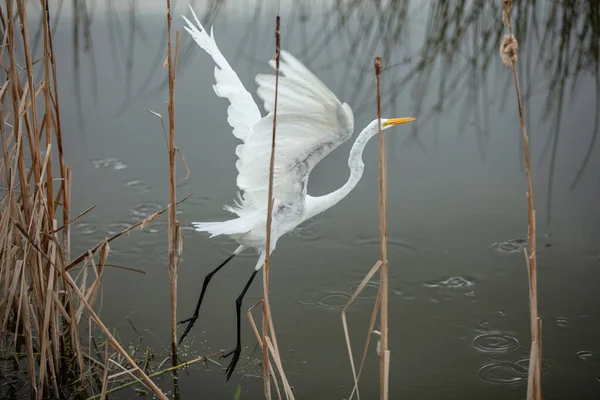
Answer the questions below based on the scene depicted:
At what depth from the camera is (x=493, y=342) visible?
2.25m

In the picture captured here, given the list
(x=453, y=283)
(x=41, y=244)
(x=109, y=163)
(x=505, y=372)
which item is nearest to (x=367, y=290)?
(x=453, y=283)

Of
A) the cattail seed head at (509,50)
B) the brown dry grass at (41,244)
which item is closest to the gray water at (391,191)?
the brown dry grass at (41,244)

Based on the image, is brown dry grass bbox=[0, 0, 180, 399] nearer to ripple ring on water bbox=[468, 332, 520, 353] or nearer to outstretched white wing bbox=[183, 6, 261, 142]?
outstretched white wing bbox=[183, 6, 261, 142]

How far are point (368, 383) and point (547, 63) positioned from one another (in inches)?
105

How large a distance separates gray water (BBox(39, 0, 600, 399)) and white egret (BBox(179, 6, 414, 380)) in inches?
12.4

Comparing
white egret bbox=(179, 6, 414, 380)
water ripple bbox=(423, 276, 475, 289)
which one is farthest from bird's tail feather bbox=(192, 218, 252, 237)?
water ripple bbox=(423, 276, 475, 289)

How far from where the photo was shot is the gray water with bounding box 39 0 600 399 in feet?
7.28

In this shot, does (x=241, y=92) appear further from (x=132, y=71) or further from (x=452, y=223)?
(x=132, y=71)

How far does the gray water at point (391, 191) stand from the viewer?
2.22 metres

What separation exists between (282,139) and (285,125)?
0.09m

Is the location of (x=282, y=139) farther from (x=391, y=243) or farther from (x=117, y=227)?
(x=117, y=227)

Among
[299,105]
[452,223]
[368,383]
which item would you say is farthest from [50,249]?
[452,223]

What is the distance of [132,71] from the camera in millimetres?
4027

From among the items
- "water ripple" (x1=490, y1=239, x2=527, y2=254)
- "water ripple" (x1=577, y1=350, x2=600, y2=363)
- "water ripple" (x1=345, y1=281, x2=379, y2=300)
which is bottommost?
"water ripple" (x1=577, y1=350, x2=600, y2=363)
